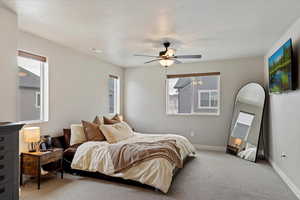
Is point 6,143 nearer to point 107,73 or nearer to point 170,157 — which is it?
point 170,157

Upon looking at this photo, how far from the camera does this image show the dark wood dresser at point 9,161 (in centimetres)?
143

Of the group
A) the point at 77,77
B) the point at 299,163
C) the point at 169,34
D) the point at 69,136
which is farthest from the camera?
the point at 77,77

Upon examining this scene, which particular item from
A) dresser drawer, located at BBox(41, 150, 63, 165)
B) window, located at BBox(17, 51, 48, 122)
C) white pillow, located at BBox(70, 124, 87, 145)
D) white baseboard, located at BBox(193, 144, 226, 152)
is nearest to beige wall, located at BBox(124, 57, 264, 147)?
white baseboard, located at BBox(193, 144, 226, 152)

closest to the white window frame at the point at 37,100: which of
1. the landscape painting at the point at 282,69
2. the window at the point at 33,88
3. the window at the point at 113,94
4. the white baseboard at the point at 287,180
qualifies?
the window at the point at 33,88

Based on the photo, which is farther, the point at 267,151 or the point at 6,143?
the point at 267,151

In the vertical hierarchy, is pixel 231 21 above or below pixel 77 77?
above

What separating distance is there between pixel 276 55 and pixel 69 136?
4358mm

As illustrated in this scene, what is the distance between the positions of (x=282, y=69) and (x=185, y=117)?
3.06 metres

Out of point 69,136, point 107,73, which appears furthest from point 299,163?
point 107,73

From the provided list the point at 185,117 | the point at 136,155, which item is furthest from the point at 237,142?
the point at 136,155

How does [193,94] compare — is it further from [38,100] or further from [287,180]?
[38,100]

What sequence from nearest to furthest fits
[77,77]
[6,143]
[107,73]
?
1. [6,143]
2. [77,77]
3. [107,73]

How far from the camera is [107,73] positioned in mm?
5641

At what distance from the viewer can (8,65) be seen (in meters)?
2.46
